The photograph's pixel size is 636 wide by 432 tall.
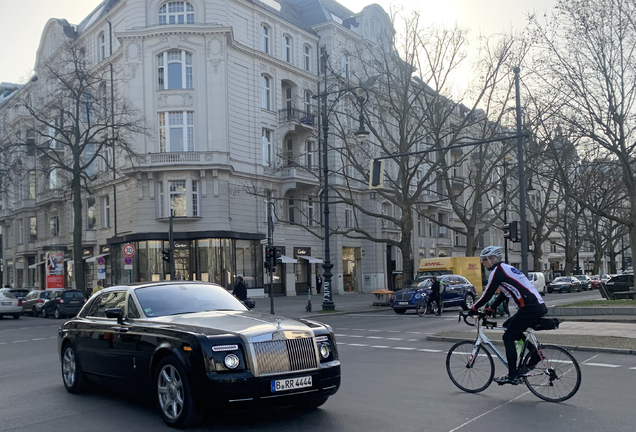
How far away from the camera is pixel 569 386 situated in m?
7.59

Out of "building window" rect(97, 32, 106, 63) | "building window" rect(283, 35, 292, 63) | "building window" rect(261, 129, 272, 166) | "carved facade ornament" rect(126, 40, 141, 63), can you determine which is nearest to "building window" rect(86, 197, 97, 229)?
"building window" rect(97, 32, 106, 63)

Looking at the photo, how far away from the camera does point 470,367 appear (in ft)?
27.4

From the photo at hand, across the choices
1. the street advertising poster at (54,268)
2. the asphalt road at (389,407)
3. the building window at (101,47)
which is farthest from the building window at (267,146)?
the asphalt road at (389,407)

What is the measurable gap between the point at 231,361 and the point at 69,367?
3.81 meters

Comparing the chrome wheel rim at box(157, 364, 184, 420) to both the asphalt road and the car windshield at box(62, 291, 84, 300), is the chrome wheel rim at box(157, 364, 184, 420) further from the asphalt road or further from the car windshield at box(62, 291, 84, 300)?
the car windshield at box(62, 291, 84, 300)

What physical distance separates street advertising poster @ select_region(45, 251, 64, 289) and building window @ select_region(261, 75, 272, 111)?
651 inches

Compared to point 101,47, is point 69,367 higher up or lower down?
lower down

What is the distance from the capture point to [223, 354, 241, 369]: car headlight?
6359 mm

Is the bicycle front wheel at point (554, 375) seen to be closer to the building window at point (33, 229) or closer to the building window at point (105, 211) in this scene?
the building window at point (105, 211)

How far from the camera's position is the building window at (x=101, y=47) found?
4450cm

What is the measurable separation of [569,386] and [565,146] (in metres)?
24.3

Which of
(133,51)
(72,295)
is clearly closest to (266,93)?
(133,51)

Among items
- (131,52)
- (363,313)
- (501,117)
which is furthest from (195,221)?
(501,117)

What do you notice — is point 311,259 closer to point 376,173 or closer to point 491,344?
point 376,173
